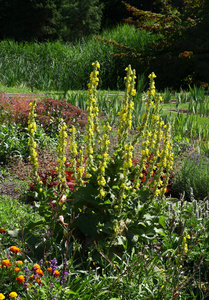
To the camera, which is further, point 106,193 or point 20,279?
point 106,193

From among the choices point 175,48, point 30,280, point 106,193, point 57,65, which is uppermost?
point 175,48

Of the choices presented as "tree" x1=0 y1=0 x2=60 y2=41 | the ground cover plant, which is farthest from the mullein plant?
"tree" x1=0 y1=0 x2=60 y2=41

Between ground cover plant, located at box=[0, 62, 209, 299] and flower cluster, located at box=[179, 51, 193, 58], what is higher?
flower cluster, located at box=[179, 51, 193, 58]

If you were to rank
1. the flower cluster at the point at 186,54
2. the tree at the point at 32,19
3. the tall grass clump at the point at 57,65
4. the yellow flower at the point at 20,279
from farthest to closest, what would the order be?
1. the tree at the point at 32,19
2. the flower cluster at the point at 186,54
3. the tall grass clump at the point at 57,65
4. the yellow flower at the point at 20,279

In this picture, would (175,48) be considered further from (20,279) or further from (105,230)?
(20,279)

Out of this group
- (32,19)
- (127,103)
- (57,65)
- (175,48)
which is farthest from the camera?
(32,19)

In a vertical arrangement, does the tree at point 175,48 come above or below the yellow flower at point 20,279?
above

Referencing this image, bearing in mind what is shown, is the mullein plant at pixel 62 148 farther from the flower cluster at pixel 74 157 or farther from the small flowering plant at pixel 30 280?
the small flowering plant at pixel 30 280

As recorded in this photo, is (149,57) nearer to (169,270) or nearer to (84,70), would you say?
(84,70)

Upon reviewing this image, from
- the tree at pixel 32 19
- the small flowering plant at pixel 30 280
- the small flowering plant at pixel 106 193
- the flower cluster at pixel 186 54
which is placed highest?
the tree at pixel 32 19

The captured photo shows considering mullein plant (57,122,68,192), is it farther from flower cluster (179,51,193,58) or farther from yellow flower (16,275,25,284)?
flower cluster (179,51,193,58)

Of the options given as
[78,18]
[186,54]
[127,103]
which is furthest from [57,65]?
[78,18]

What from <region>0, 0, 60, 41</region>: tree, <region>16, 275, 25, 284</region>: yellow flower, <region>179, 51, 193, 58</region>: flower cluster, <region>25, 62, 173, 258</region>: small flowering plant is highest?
<region>0, 0, 60, 41</region>: tree

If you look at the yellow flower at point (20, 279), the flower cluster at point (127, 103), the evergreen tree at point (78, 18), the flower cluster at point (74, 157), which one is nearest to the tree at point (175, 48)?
the evergreen tree at point (78, 18)
